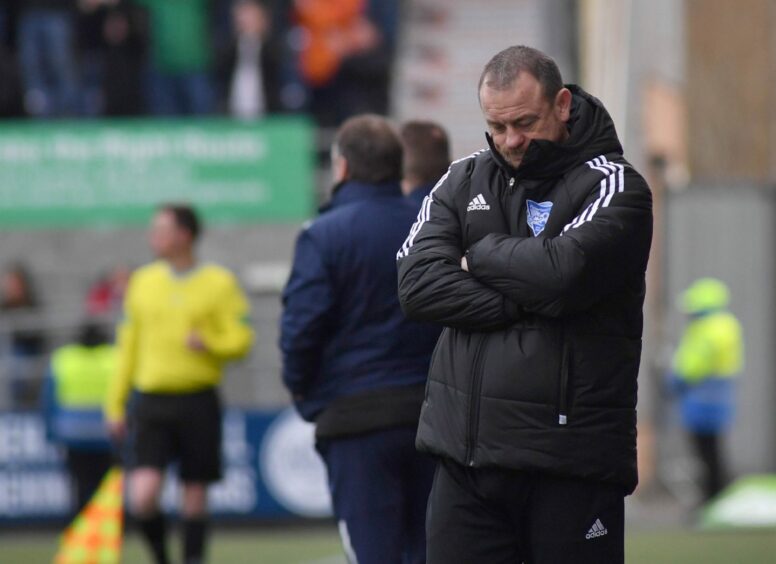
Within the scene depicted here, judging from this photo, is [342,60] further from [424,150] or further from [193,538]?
[424,150]

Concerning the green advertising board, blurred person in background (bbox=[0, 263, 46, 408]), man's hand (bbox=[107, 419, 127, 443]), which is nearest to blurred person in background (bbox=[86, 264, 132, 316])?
blurred person in background (bbox=[0, 263, 46, 408])

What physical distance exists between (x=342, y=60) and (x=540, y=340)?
45.8 ft

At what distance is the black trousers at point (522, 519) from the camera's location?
4621 mm

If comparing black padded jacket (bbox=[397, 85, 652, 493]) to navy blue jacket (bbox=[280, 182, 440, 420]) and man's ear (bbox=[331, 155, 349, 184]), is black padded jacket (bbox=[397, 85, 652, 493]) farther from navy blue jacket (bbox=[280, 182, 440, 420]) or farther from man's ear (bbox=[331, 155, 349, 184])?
man's ear (bbox=[331, 155, 349, 184])

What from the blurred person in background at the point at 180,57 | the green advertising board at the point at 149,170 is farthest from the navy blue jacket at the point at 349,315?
the blurred person in background at the point at 180,57

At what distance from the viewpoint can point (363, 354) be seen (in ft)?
21.0

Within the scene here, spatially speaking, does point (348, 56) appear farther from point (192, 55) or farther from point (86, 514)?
point (86, 514)

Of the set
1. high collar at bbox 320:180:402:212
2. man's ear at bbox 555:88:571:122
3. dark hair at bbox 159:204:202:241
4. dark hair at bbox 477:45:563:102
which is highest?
dark hair at bbox 477:45:563:102

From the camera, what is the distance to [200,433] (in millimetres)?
9508

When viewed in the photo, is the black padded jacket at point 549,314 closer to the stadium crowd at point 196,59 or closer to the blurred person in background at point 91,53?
the stadium crowd at point 196,59

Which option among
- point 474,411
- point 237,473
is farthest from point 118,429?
point 474,411

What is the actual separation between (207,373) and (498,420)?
5154 mm

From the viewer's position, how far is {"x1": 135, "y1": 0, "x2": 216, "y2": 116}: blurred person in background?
61.5 ft

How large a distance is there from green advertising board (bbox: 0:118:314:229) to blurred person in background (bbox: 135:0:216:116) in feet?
2.70
